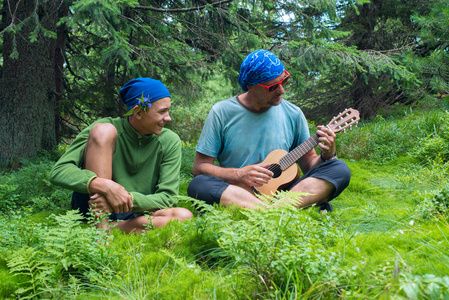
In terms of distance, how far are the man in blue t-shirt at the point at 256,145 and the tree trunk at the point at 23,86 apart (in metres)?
3.88

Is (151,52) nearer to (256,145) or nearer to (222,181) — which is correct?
(256,145)

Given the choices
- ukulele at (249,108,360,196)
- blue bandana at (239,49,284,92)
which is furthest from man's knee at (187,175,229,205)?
blue bandana at (239,49,284,92)

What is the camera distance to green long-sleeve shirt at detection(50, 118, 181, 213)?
3.56m

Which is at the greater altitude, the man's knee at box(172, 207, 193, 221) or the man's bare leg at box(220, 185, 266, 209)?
the man's bare leg at box(220, 185, 266, 209)

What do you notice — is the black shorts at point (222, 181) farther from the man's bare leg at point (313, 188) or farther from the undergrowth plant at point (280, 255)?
the undergrowth plant at point (280, 255)

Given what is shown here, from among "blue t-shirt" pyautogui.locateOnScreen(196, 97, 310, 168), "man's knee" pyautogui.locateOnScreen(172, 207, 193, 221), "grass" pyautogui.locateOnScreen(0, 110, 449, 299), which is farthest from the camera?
"blue t-shirt" pyautogui.locateOnScreen(196, 97, 310, 168)

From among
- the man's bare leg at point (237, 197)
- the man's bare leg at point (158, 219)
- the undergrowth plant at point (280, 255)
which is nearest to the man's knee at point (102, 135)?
the man's bare leg at point (158, 219)

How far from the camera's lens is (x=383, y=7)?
1031cm

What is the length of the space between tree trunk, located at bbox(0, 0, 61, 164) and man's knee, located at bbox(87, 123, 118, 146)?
372cm

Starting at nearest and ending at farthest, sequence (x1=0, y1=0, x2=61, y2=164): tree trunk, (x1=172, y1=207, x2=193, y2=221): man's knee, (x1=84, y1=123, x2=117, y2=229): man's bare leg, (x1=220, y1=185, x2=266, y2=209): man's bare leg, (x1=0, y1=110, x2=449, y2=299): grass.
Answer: (x1=0, y1=110, x2=449, y2=299): grass → (x1=84, y1=123, x2=117, y2=229): man's bare leg → (x1=172, y1=207, x2=193, y2=221): man's knee → (x1=220, y1=185, x2=266, y2=209): man's bare leg → (x1=0, y1=0, x2=61, y2=164): tree trunk

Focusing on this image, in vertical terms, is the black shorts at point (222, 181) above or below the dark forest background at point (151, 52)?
below

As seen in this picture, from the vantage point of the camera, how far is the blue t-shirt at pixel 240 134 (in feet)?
13.3

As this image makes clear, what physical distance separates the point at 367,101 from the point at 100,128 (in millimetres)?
8974

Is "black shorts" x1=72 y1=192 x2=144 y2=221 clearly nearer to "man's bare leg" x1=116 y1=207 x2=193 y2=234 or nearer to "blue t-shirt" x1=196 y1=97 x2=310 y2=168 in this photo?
"man's bare leg" x1=116 y1=207 x2=193 y2=234
